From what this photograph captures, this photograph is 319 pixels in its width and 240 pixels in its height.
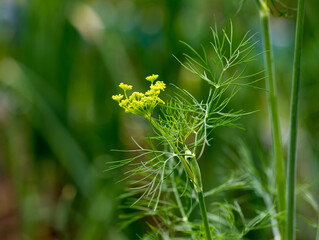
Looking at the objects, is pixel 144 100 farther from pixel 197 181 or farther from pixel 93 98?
pixel 93 98

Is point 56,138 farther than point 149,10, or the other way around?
point 149,10

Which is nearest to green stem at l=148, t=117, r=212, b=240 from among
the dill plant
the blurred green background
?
the dill plant

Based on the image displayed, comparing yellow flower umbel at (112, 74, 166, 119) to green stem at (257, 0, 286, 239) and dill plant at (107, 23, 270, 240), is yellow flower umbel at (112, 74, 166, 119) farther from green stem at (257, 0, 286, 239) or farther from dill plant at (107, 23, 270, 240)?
green stem at (257, 0, 286, 239)

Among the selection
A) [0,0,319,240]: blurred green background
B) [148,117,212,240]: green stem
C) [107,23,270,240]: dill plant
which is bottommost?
[148,117,212,240]: green stem

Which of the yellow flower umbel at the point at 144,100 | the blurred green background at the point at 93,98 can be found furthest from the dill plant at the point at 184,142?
the blurred green background at the point at 93,98

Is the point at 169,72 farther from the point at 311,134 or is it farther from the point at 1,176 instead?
the point at 1,176

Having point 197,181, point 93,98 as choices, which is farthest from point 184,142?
point 93,98

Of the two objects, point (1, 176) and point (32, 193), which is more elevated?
point (1, 176)

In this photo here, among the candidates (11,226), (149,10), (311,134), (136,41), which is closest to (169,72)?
(136,41)
